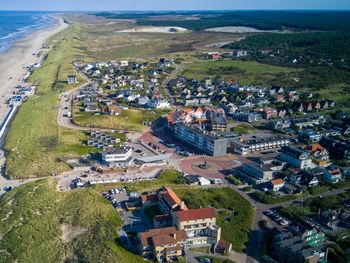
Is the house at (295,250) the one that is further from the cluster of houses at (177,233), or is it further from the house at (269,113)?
the house at (269,113)

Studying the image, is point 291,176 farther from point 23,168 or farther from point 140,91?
point 140,91

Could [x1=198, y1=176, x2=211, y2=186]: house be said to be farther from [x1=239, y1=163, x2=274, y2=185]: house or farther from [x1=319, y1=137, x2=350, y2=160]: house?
[x1=319, y1=137, x2=350, y2=160]: house

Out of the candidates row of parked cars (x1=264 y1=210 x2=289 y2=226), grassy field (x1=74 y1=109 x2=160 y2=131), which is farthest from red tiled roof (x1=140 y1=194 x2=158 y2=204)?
grassy field (x1=74 y1=109 x2=160 y2=131)

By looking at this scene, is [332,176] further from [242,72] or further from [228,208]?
[242,72]

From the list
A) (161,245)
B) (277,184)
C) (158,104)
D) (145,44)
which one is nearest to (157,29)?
(145,44)

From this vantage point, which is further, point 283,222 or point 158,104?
point 158,104

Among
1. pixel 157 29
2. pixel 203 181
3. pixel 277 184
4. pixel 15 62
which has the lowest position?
pixel 203 181

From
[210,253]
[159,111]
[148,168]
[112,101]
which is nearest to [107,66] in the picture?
[112,101]
